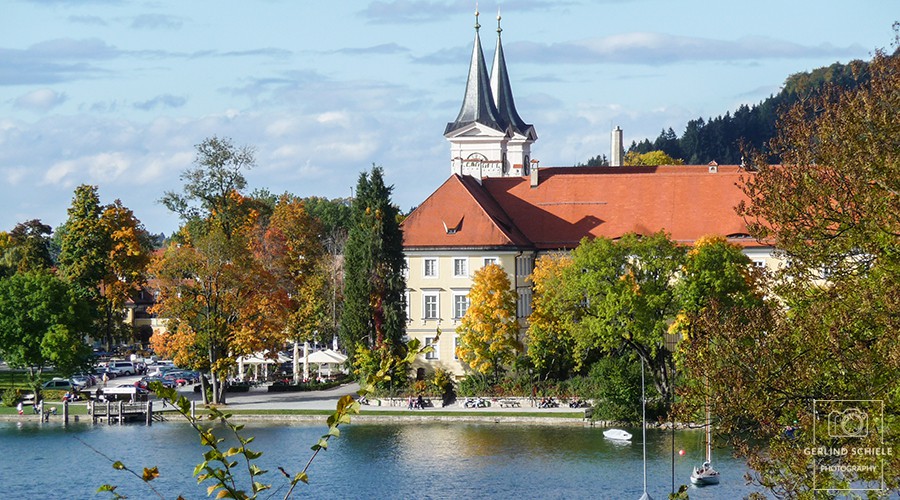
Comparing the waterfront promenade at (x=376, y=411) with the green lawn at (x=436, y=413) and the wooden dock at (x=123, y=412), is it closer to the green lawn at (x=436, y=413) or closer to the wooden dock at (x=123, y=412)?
the green lawn at (x=436, y=413)

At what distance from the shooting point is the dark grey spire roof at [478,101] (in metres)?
101

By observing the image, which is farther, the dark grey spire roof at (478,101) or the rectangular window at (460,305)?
the dark grey spire roof at (478,101)

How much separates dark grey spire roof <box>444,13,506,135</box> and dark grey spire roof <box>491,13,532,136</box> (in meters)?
1.77

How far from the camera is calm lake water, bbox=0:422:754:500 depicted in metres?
44.9

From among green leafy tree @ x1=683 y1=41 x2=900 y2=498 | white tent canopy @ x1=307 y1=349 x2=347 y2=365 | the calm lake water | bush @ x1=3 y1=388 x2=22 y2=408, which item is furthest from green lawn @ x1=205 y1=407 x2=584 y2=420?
green leafy tree @ x1=683 y1=41 x2=900 y2=498

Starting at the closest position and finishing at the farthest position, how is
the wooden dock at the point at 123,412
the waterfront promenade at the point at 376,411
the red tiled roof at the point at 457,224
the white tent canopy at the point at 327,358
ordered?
the waterfront promenade at the point at 376,411, the wooden dock at the point at 123,412, the red tiled roof at the point at 457,224, the white tent canopy at the point at 327,358

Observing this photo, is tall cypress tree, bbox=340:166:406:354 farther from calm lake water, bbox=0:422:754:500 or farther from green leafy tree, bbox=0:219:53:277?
green leafy tree, bbox=0:219:53:277

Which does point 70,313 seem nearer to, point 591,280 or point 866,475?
point 591,280

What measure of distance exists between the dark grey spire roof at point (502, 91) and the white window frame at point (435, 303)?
36.3 m

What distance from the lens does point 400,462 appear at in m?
49.9

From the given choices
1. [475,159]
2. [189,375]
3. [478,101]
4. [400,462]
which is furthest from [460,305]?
[478,101]

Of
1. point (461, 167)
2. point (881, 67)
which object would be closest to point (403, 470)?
point (881, 67)

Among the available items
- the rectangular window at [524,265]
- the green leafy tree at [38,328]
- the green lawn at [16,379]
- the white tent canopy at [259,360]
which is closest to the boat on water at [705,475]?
the rectangular window at [524,265]

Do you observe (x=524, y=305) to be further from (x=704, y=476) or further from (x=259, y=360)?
(x=704, y=476)
